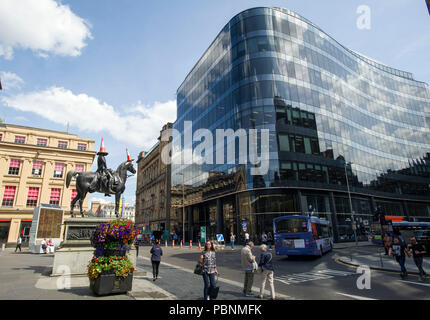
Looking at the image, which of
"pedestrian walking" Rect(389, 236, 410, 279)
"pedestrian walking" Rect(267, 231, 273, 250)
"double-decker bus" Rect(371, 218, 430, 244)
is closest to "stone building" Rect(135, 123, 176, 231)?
"pedestrian walking" Rect(267, 231, 273, 250)

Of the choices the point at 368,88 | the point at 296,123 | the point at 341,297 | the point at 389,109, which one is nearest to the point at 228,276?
the point at 341,297

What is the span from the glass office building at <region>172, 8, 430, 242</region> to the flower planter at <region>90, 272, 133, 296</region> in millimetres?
27378

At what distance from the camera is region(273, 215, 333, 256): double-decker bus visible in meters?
17.7

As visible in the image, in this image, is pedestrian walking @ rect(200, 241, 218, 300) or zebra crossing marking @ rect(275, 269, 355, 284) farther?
zebra crossing marking @ rect(275, 269, 355, 284)

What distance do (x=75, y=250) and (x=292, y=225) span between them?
1405cm

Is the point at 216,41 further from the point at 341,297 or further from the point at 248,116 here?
the point at 341,297

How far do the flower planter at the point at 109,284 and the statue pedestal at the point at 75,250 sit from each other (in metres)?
3.53

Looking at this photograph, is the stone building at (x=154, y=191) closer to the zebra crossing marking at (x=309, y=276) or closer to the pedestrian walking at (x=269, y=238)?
the pedestrian walking at (x=269, y=238)

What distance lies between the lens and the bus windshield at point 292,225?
17969 millimetres

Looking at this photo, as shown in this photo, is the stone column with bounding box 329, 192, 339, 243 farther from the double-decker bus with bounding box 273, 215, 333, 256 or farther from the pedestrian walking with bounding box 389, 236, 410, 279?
the pedestrian walking with bounding box 389, 236, 410, 279

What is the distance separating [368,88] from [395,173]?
19334 mm

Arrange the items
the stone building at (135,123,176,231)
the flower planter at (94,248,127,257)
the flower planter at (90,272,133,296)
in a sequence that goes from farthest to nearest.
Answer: the stone building at (135,123,176,231) → the flower planter at (94,248,127,257) → the flower planter at (90,272,133,296)

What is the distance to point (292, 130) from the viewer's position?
118 feet

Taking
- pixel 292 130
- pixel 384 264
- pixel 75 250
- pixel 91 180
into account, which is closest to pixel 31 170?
pixel 91 180
